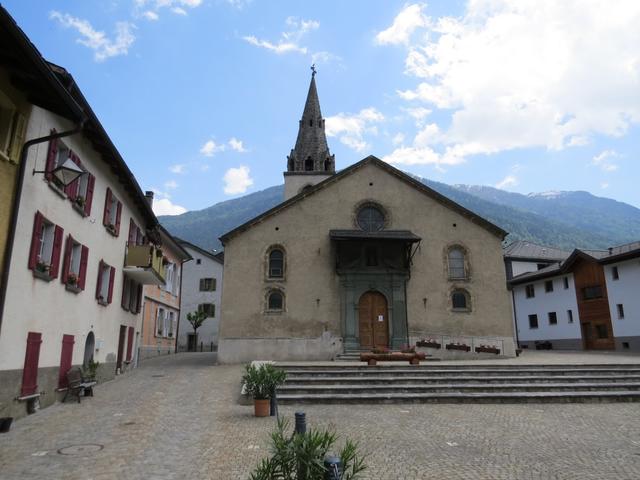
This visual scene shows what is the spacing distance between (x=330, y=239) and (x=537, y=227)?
195369 mm

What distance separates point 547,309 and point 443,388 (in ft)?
97.9

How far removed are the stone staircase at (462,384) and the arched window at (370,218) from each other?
34.9 feet

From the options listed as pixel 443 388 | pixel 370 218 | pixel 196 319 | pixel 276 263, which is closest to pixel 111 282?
pixel 276 263

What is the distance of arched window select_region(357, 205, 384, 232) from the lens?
2619cm

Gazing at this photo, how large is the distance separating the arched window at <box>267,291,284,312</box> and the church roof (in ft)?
12.6

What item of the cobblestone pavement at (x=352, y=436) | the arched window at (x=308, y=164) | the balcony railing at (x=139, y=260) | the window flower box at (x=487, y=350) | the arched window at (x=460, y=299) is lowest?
the cobblestone pavement at (x=352, y=436)

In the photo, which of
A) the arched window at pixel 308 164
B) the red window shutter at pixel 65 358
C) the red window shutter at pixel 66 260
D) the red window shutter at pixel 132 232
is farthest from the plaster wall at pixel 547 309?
the red window shutter at pixel 66 260

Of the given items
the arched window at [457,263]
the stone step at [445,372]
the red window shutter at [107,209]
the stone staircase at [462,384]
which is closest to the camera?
the stone staircase at [462,384]

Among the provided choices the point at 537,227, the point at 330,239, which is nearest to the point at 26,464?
the point at 330,239

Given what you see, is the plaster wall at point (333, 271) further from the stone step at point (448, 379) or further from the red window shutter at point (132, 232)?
the stone step at point (448, 379)

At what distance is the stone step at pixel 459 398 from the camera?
13039 millimetres

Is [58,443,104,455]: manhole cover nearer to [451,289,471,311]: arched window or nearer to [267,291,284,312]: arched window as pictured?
[267,291,284,312]: arched window

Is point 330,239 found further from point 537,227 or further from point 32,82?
point 537,227

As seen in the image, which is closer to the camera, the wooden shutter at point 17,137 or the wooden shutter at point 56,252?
the wooden shutter at point 17,137
